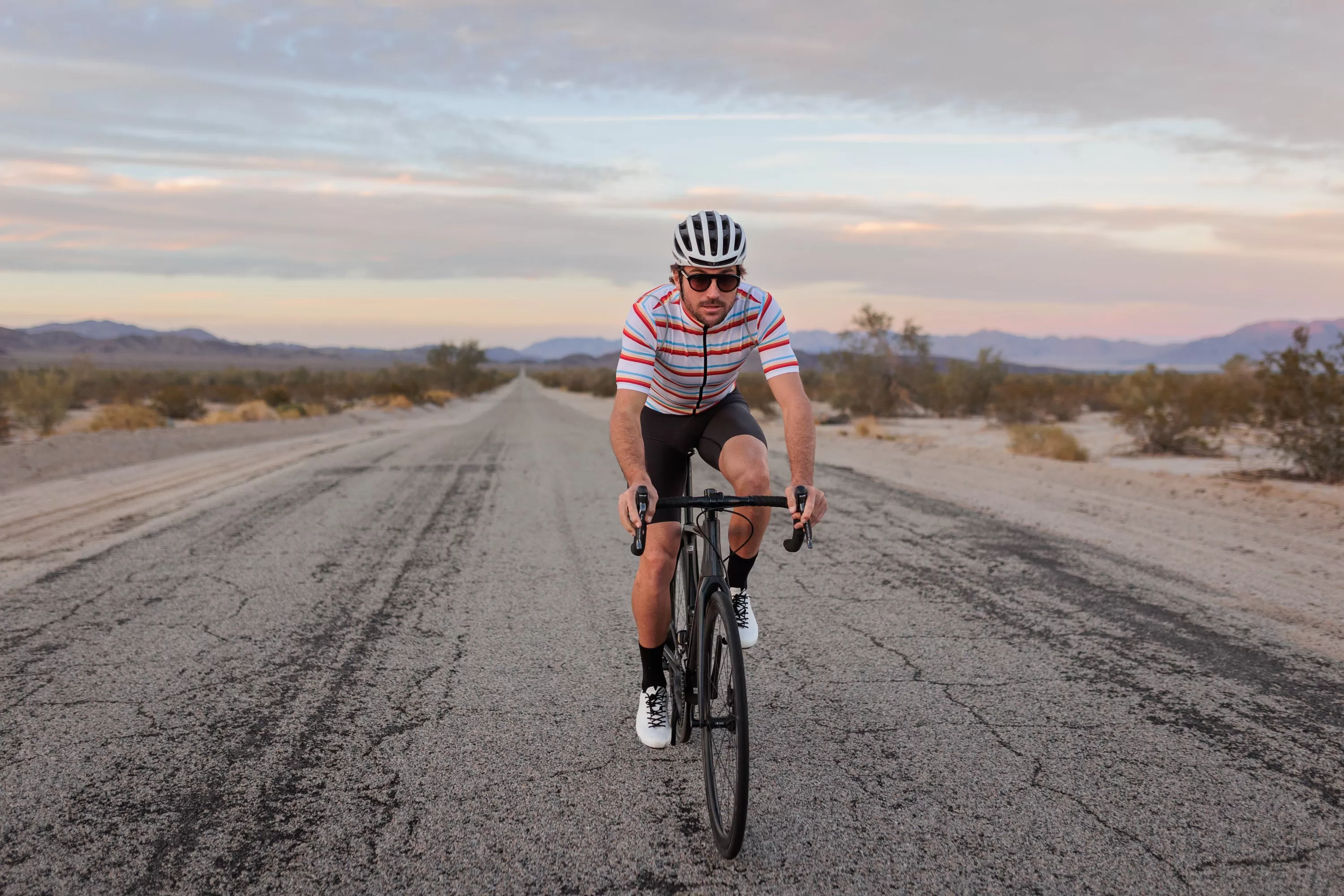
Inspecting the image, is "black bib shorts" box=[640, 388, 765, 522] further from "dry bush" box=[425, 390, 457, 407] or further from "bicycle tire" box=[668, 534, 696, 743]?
"dry bush" box=[425, 390, 457, 407]

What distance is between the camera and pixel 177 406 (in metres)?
29.8

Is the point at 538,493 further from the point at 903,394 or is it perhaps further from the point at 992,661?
the point at 903,394

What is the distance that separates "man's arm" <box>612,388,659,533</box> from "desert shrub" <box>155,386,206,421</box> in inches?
1177

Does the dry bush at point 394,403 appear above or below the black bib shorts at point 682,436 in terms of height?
below

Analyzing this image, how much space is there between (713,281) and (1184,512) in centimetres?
862

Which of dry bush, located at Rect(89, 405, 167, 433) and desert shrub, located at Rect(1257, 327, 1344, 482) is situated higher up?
desert shrub, located at Rect(1257, 327, 1344, 482)

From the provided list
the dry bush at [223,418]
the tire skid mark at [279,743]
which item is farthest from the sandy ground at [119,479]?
the dry bush at [223,418]

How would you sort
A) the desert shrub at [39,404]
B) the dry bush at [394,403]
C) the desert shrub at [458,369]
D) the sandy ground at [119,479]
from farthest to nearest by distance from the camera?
the desert shrub at [458,369]
the dry bush at [394,403]
the desert shrub at [39,404]
the sandy ground at [119,479]

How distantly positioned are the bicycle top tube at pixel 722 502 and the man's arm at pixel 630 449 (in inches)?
2.8

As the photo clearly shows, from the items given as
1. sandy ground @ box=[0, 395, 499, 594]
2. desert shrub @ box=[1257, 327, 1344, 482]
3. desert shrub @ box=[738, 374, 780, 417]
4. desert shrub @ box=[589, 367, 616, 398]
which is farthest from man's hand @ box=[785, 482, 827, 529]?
desert shrub @ box=[589, 367, 616, 398]

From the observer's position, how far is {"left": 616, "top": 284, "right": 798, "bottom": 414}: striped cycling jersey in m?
3.48

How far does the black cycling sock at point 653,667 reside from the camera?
12.0 feet

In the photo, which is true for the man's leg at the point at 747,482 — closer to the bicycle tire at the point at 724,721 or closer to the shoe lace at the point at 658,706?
the bicycle tire at the point at 724,721

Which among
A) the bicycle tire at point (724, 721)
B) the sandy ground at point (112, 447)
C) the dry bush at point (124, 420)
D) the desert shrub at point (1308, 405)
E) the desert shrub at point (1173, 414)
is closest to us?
the bicycle tire at point (724, 721)
